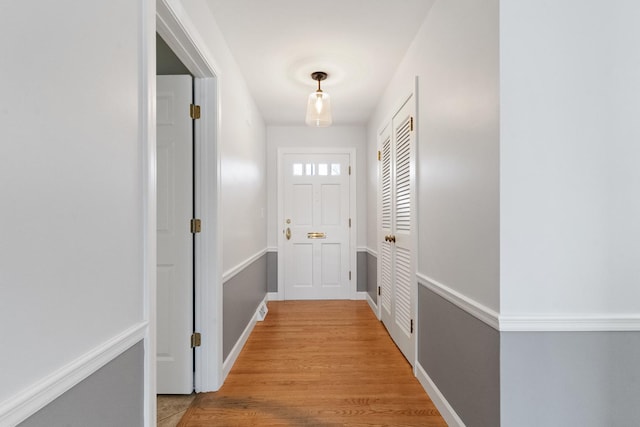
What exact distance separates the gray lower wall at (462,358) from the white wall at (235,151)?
1.39 metres

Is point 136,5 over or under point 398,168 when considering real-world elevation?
over

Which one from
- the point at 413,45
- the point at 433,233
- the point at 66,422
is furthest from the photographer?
the point at 413,45

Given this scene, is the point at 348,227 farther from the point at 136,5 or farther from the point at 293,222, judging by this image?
the point at 136,5

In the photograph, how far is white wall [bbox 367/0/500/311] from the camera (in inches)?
51.3

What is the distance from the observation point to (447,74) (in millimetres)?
1742

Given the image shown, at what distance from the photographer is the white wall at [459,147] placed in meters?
1.30

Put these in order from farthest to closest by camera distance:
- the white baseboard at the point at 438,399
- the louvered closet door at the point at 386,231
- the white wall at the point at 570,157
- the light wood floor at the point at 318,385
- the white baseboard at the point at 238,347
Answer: the louvered closet door at the point at 386,231 → the white baseboard at the point at 238,347 → the light wood floor at the point at 318,385 → the white baseboard at the point at 438,399 → the white wall at the point at 570,157

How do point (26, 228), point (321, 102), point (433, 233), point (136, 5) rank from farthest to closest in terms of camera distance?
point (321, 102)
point (433, 233)
point (136, 5)
point (26, 228)

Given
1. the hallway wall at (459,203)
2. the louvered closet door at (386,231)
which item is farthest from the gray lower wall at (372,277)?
the hallway wall at (459,203)

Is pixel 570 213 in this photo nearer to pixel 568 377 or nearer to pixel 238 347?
pixel 568 377

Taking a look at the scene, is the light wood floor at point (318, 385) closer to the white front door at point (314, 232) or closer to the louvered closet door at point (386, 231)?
the louvered closet door at point (386, 231)

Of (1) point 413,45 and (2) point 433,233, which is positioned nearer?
(2) point 433,233

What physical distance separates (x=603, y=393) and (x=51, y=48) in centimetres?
202

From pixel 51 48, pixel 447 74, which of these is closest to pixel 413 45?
pixel 447 74
